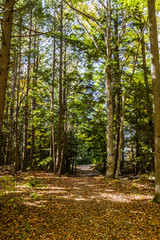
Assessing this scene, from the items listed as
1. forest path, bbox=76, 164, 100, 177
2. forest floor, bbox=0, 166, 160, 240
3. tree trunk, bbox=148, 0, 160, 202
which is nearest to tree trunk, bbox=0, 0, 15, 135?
forest floor, bbox=0, 166, 160, 240

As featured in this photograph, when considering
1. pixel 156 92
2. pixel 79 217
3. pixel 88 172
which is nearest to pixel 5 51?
pixel 79 217

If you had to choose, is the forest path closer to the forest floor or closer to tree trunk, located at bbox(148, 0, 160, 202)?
the forest floor

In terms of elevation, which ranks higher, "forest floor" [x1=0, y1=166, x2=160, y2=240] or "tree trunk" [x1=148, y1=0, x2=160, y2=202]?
"tree trunk" [x1=148, y1=0, x2=160, y2=202]

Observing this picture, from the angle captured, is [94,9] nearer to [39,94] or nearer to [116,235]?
[39,94]

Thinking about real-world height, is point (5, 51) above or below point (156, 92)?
above

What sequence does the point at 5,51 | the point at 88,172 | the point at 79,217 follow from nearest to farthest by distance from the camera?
the point at 5,51 < the point at 79,217 < the point at 88,172

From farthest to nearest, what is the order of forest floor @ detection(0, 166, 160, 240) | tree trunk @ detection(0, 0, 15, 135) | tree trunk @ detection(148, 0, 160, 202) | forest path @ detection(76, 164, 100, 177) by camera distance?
forest path @ detection(76, 164, 100, 177)
tree trunk @ detection(148, 0, 160, 202)
tree trunk @ detection(0, 0, 15, 135)
forest floor @ detection(0, 166, 160, 240)

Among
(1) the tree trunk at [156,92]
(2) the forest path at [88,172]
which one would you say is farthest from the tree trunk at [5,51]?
(2) the forest path at [88,172]

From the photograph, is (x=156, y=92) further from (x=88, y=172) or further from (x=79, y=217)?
(x=88, y=172)

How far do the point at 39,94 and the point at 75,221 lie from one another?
1229cm

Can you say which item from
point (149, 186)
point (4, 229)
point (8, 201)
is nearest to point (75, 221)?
point (4, 229)

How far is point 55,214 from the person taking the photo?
453cm

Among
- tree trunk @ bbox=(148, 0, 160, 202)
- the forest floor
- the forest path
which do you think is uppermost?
tree trunk @ bbox=(148, 0, 160, 202)

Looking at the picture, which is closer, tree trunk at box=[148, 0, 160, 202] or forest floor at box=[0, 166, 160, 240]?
forest floor at box=[0, 166, 160, 240]
